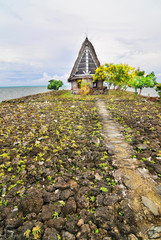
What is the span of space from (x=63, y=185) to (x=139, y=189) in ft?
8.69

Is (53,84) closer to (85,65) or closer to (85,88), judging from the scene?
(85,65)

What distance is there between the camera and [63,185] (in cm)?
417

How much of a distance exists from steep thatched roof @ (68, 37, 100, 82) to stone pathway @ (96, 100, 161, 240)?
86.0 ft

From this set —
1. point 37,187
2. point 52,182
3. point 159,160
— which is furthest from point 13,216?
point 159,160

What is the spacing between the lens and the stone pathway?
3.06 m

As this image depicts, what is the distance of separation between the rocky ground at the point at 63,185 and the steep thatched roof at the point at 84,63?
2472 centimetres

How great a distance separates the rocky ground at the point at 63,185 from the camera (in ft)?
9.77

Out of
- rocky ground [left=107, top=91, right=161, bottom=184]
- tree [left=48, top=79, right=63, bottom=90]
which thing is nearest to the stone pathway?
rocky ground [left=107, top=91, right=161, bottom=184]

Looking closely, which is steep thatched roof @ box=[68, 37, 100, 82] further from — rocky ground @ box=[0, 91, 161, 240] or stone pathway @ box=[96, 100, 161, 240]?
stone pathway @ box=[96, 100, 161, 240]

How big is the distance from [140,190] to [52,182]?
10.2ft

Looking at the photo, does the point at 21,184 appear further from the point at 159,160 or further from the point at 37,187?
the point at 159,160

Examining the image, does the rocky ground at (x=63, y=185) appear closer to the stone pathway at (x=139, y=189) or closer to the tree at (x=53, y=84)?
the stone pathway at (x=139, y=189)

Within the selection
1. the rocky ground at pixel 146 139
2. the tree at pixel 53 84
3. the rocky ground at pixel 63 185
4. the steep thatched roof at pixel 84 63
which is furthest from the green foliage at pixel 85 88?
Answer: the rocky ground at pixel 63 185

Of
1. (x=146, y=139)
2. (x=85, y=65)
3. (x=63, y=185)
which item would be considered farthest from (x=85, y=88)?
(x=63, y=185)
